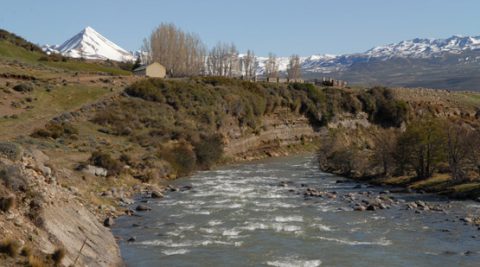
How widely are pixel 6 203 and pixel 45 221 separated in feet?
5.48

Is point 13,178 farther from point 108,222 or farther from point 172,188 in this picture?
point 172,188

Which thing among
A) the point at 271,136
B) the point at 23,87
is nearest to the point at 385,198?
the point at 271,136

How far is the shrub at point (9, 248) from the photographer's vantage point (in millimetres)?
18484

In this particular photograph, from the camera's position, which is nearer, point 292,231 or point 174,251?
point 174,251

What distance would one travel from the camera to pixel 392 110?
364 ft

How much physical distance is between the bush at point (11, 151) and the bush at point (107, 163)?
21.5 meters

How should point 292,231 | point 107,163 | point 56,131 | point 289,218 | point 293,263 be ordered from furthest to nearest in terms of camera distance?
point 56,131 → point 107,163 → point 289,218 → point 292,231 → point 293,263

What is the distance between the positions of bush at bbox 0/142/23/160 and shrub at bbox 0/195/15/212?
11.4 feet

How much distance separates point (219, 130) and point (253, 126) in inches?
346

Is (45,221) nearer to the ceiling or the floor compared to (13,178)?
nearer to the floor

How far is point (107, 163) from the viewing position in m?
46.9

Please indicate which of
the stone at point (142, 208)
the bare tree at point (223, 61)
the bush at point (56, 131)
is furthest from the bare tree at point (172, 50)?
the stone at point (142, 208)

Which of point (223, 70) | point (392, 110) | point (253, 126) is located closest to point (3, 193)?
point (253, 126)

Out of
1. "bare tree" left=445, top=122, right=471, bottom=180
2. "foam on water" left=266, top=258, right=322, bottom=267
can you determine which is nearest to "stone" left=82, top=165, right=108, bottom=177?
"foam on water" left=266, top=258, right=322, bottom=267
